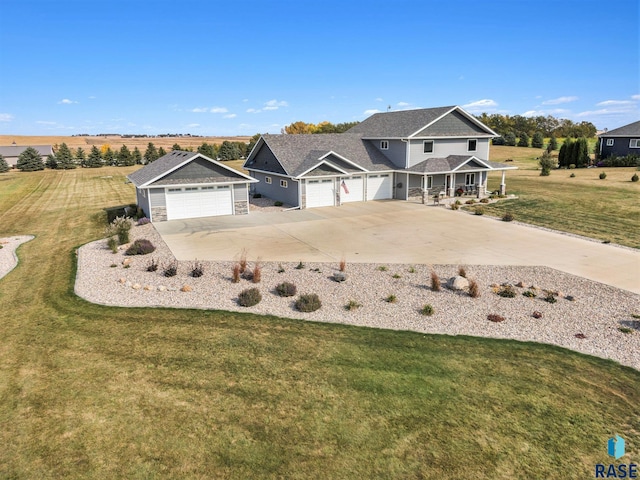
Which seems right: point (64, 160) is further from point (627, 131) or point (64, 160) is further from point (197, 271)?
point (627, 131)

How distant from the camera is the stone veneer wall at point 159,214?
27984mm

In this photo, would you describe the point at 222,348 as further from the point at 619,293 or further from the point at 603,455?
the point at 619,293

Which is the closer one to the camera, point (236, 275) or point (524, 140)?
point (236, 275)

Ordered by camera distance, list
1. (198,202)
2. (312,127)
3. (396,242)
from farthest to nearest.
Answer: (312,127)
(198,202)
(396,242)

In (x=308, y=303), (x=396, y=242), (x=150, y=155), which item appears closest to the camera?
(x=308, y=303)

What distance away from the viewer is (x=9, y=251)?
22.8 m

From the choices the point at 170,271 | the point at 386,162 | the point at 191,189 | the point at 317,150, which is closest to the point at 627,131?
the point at 386,162

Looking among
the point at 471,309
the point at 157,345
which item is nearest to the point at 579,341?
the point at 471,309

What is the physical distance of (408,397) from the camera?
952cm

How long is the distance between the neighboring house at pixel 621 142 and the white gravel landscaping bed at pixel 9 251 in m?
61.9

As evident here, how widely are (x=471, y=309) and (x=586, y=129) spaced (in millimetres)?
120627

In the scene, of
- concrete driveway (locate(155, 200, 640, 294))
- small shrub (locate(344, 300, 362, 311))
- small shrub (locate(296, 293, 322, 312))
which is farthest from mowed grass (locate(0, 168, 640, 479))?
concrete driveway (locate(155, 200, 640, 294))

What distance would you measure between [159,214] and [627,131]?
55.9 m

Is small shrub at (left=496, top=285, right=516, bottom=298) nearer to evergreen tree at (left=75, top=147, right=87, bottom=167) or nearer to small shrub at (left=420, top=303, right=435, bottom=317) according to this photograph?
small shrub at (left=420, top=303, right=435, bottom=317)
